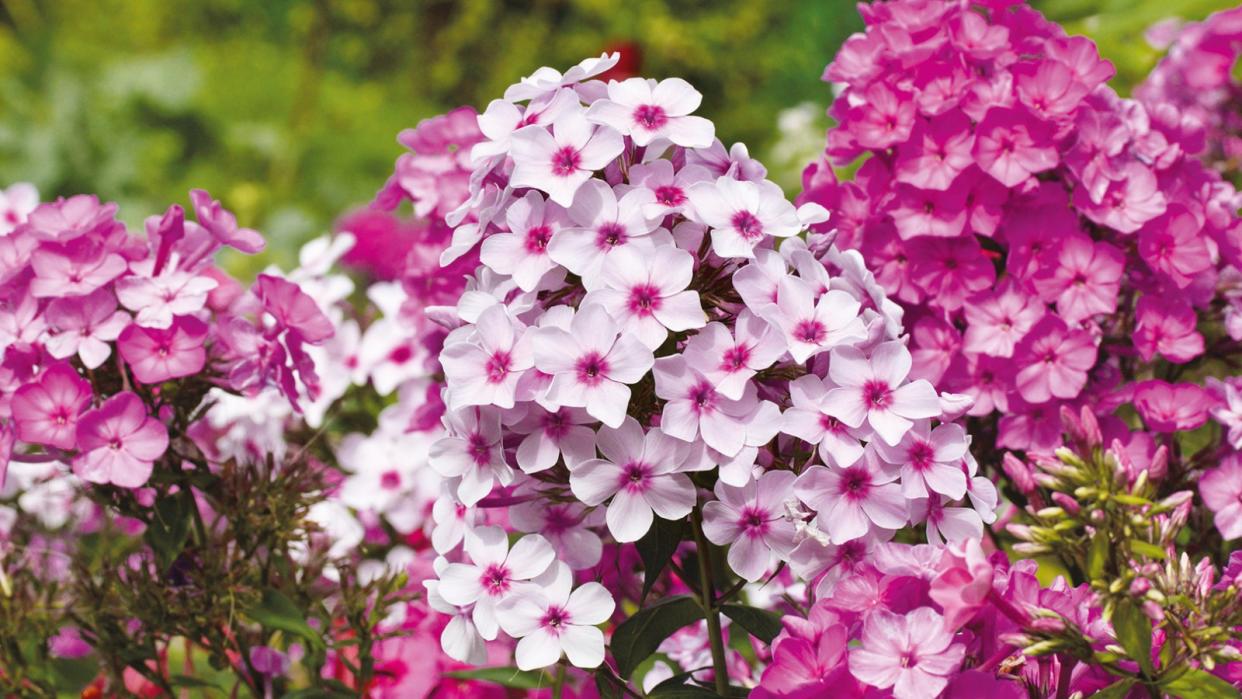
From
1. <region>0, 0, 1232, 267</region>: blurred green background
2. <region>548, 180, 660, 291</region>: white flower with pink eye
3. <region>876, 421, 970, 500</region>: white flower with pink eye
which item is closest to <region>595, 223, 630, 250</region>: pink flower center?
<region>548, 180, 660, 291</region>: white flower with pink eye

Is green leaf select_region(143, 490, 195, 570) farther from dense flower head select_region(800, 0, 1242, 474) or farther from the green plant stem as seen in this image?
dense flower head select_region(800, 0, 1242, 474)

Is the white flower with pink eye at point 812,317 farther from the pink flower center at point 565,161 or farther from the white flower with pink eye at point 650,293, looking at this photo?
the pink flower center at point 565,161

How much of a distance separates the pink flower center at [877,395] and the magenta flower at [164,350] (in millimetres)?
501

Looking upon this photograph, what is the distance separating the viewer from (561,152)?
94 cm

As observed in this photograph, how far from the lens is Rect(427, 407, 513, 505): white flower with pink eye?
914 millimetres

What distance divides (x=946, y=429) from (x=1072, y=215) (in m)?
0.32

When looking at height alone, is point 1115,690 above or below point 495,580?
below

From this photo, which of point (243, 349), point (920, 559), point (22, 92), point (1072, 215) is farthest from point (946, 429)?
point (22, 92)

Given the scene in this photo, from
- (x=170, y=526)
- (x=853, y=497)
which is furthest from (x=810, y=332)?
(x=170, y=526)

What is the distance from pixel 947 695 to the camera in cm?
86

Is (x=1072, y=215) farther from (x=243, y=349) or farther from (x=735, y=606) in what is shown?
(x=243, y=349)

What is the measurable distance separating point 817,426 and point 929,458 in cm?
8

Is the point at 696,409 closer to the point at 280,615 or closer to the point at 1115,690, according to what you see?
the point at 1115,690

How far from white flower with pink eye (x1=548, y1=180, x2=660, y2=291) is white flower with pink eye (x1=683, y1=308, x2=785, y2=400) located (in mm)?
80
